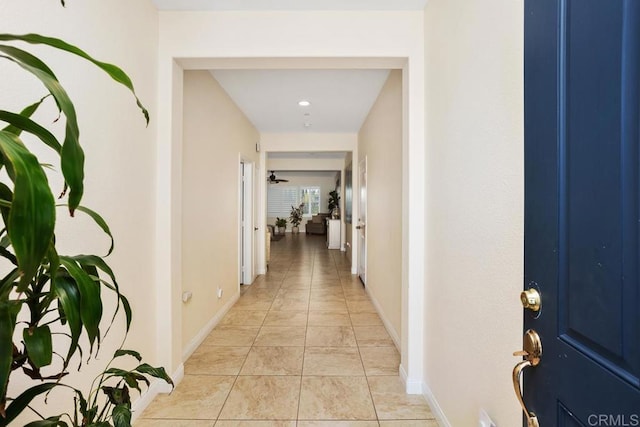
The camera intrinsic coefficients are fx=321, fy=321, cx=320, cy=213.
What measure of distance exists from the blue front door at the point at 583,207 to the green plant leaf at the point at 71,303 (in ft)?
3.09

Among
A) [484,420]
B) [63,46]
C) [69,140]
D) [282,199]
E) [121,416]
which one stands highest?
[282,199]

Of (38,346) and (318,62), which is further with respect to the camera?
(318,62)

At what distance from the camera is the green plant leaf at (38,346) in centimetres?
56

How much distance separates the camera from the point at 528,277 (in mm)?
835

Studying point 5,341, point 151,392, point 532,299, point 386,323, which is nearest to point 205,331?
point 151,392

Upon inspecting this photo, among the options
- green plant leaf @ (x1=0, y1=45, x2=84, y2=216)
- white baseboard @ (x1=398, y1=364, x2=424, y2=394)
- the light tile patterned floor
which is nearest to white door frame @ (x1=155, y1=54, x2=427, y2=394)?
white baseboard @ (x1=398, y1=364, x2=424, y2=394)

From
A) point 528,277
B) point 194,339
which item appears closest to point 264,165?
point 194,339

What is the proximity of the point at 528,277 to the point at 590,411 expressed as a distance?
1.00 feet

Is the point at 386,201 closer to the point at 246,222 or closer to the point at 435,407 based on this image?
the point at 435,407

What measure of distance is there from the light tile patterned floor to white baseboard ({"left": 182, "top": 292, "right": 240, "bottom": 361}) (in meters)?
0.06

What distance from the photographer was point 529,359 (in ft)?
2.61

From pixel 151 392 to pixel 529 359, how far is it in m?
2.15

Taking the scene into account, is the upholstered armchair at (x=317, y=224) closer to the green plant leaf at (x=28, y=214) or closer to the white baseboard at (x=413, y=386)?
the white baseboard at (x=413, y=386)

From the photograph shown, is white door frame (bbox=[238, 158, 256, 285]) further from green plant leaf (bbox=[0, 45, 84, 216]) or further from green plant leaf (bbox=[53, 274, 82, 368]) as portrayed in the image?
green plant leaf (bbox=[0, 45, 84, 216])
